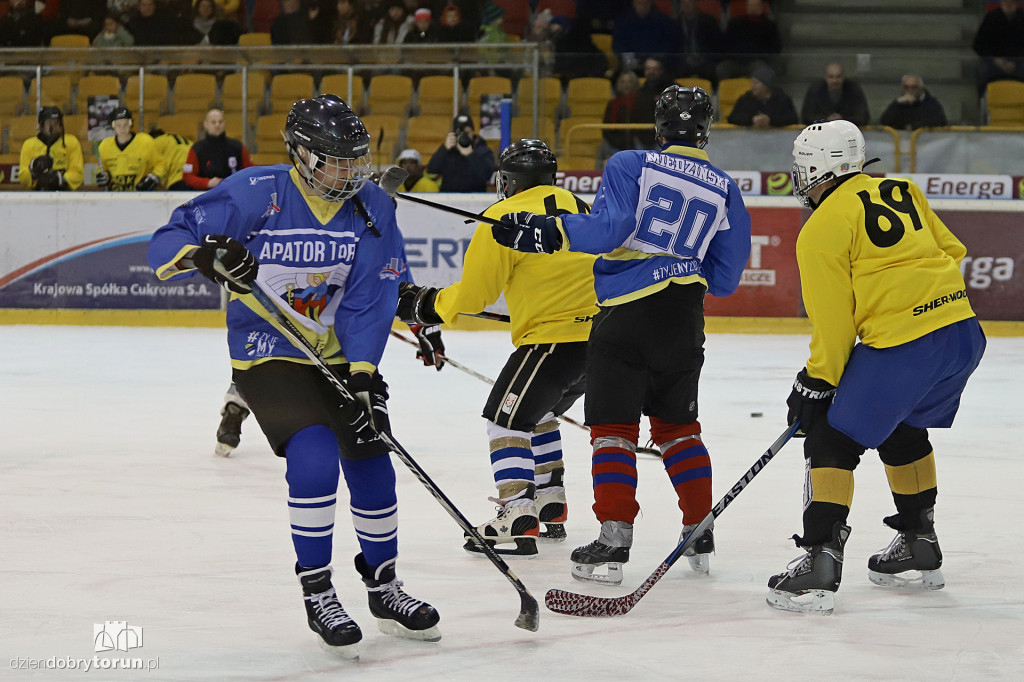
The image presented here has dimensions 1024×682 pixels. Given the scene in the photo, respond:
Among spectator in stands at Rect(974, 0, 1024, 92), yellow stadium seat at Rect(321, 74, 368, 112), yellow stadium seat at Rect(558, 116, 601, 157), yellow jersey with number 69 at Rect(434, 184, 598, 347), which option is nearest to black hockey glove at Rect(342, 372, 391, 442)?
yellow jersey with number 69 at Rect(434, 184, 598, 347)

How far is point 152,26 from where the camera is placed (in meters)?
12.0

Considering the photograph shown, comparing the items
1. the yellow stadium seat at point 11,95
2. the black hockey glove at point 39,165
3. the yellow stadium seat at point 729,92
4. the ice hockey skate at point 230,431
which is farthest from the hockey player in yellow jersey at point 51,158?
the ice hockey skate at point 230,431

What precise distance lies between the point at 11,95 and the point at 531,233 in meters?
8.72

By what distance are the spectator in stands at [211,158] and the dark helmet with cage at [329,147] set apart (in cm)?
705

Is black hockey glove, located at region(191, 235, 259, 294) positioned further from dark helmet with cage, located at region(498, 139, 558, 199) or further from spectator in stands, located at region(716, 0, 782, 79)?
spectator in stands, located at region(716, 0, 782, 79)

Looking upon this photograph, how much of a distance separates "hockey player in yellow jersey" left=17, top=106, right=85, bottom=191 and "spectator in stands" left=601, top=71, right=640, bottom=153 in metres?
4.30

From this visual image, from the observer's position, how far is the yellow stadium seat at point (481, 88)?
33.4 ft

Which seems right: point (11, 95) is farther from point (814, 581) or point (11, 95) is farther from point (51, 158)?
point (814, 581)

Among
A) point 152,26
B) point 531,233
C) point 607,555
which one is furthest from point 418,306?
point 152,26

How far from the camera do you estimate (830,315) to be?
308 centimetres

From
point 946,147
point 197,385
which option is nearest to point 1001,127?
point 946,147

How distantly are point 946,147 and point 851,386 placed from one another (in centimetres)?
705

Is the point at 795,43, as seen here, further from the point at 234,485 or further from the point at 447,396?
the point at 234,485

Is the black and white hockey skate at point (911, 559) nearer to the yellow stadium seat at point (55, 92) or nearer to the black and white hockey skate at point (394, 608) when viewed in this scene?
the black and white hockey skate at point (394, 608)
